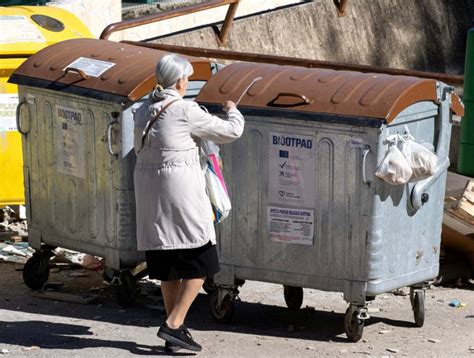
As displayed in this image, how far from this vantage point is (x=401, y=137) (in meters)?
6.55

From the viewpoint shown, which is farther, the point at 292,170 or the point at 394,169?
the point at 292,170

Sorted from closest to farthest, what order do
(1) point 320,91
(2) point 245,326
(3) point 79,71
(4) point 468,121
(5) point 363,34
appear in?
(1) point 320,91 → (2) point 245,326 → (3) point 79,71 → (4) point 468,121 → (5) point 363,34

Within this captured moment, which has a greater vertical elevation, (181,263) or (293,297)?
(181,263)

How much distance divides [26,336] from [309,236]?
1569 millimetres

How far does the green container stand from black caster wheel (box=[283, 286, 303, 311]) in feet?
8.29

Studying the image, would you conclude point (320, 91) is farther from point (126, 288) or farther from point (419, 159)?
point (126, 288)

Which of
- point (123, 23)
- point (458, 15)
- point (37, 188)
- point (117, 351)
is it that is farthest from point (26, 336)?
point (458, 15)

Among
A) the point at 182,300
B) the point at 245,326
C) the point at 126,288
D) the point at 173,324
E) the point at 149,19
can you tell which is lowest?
the point at 245,326

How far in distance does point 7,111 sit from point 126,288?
6.49ft

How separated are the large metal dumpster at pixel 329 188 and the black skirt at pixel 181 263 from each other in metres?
0.57

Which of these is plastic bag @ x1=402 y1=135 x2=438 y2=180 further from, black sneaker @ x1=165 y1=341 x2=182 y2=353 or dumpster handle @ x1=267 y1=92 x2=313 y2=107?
black sneaker @ x1=165 y1=341 x2=182 y2=353

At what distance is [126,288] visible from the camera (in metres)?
7.32

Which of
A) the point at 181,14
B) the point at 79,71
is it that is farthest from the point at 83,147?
the point at 181,14

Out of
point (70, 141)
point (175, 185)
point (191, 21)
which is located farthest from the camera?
point (191, 21)
